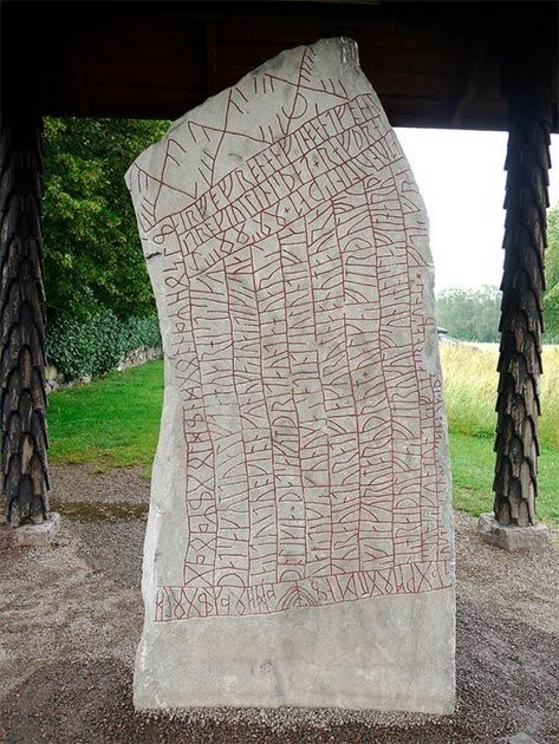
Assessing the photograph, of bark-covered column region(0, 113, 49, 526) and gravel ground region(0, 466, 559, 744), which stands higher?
bark-covered column region(0, 113, 49, 526)

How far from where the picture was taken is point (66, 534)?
14.5 ft

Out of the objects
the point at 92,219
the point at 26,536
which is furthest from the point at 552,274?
the point at 26,536

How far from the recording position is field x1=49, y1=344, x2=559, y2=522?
5.85 meters

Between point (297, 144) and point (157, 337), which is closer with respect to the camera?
point (297, 144)

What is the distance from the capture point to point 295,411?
7.64 feet

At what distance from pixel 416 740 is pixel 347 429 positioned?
1.14m

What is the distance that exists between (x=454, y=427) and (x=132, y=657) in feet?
20.0

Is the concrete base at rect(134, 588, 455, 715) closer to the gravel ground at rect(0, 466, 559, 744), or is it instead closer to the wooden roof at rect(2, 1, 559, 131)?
the gravel ground at rect(0, 466, 559, 744)

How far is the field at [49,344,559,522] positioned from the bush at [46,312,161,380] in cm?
52

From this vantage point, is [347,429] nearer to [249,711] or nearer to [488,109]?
[249,711]

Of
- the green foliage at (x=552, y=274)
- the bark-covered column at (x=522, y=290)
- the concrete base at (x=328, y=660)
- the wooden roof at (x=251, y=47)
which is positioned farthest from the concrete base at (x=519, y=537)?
the green foliage at (x=552, y=274)

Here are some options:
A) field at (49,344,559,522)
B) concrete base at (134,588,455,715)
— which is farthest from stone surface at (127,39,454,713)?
field at (49,344,559,522)

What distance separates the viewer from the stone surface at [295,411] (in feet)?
7.47

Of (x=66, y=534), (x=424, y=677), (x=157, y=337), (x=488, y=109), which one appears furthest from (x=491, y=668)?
(x=157, y=337)
